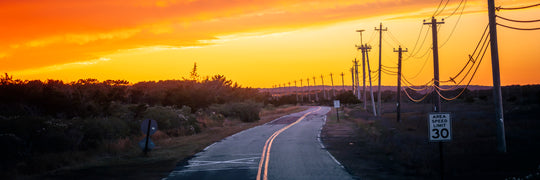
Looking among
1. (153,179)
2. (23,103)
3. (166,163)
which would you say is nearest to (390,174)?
(153,179)

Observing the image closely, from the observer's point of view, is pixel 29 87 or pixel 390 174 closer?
pixel 390 174

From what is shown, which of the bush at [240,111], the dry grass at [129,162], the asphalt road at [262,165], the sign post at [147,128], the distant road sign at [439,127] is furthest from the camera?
the bush at [240,111]

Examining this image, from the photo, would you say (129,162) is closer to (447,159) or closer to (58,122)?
(58,122)

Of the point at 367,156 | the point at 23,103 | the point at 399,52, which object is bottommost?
the point at 367,156

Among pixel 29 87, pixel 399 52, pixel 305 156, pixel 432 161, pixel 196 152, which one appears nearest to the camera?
pixel 432 161

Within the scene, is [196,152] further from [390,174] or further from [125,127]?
[390,174]

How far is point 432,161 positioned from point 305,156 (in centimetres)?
492

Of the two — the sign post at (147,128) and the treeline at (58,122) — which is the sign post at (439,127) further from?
the treeline at (58,122)

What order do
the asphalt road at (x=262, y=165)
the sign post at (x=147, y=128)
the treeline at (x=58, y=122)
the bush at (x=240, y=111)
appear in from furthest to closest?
the bush at (x=240, y=111) < the sign post at (x=147, y=128) < the treeline at (x=58, y=122) < the asphalt road at (x=262, y=165)

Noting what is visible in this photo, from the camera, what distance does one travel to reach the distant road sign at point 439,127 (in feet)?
35.5

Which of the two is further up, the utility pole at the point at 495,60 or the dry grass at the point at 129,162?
the utility pole at the point at 495,60

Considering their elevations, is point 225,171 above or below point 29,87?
below

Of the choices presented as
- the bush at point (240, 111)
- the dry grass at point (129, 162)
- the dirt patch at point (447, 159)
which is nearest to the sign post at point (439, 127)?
the dirt patch at point (447, 159)

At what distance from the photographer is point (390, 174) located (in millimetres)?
13688
